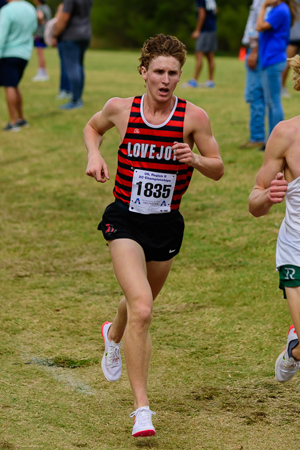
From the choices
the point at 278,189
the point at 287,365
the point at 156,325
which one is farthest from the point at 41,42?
the point at 278,189

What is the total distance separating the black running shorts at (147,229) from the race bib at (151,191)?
4 cm

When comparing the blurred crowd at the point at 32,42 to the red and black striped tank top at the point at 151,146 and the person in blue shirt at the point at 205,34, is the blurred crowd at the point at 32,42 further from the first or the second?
the red and black striped tank top at the point at 151,146

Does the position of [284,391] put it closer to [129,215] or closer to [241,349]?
[241,349]

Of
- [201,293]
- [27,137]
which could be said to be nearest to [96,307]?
[201,293]

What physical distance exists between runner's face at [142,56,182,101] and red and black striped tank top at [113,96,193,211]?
0.40 feet

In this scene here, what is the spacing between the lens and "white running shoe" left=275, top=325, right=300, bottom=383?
3.82 meters

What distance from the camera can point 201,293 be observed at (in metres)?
5.73

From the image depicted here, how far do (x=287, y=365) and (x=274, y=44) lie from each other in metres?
5.57

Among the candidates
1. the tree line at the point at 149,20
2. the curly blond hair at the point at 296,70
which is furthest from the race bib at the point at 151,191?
the tree line at the point at 149,20

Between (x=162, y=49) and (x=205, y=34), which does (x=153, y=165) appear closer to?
(x=162, y=49)

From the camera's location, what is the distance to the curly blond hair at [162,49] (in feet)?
12.4

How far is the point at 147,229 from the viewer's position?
12.5 feet

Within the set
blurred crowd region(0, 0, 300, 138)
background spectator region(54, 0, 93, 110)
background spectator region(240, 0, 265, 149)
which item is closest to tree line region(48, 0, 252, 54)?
blurred crowd region(0, 0, 300, 138)

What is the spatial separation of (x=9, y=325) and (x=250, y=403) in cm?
198
